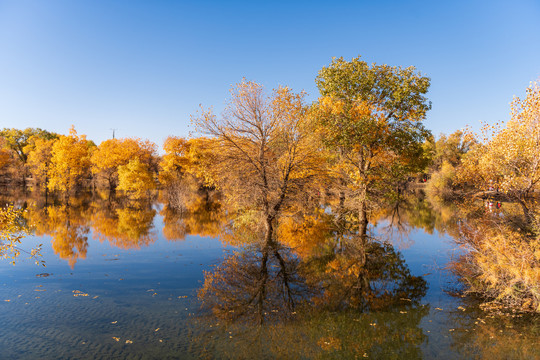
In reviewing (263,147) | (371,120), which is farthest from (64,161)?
(371,120)

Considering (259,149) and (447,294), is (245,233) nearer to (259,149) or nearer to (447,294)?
(259,149)

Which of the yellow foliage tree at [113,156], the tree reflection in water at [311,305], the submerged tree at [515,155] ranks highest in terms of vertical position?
the yellow foliage tree at [113,156]

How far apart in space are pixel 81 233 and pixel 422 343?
26.0 meters

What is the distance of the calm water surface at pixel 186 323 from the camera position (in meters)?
9.21

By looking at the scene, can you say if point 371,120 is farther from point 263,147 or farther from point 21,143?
point 21,143

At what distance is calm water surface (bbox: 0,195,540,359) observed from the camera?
9.21 metres

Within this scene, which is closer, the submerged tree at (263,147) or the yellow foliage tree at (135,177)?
the submerged tree at (263,147)

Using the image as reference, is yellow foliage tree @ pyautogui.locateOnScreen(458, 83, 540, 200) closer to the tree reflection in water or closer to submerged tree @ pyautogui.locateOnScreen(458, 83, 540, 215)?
submerged tree @ pyautogui.locateOnScreen(458, 83, 540, 215)

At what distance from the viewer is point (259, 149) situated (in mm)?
24422

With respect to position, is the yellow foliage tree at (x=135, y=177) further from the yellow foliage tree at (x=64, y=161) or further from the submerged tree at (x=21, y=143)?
the submerged tree at (x=21, y=143)

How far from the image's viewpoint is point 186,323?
10.8 meters

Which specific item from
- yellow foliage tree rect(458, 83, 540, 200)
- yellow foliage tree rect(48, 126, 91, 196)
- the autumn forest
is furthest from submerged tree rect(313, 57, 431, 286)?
yellow foliage tree rect(48, 126, 91, 196)

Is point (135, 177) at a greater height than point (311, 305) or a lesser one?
greater

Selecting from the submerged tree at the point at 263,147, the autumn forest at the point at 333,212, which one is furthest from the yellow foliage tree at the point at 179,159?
the submerged tree at the point at 263,147
